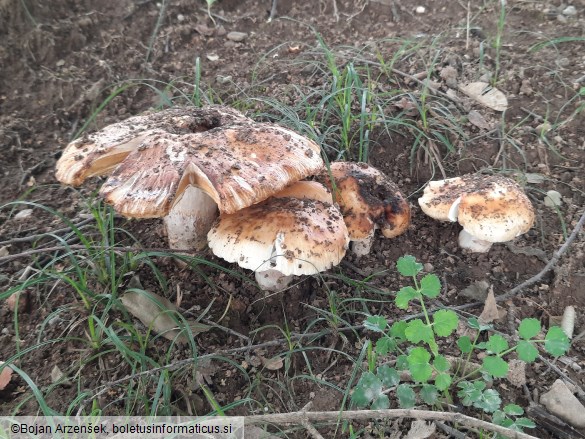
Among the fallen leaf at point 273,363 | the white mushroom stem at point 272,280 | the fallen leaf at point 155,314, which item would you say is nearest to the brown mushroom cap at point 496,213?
the white mushroom stem at point 272,280

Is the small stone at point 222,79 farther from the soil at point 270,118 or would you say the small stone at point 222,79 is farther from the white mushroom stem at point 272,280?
the white mushroom stem at point 272,280

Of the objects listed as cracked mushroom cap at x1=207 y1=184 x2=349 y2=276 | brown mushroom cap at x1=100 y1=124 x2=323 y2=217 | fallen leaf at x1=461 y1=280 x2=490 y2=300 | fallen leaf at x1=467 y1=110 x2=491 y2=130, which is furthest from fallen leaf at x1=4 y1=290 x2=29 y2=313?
fallen leaf at x1=467 y1=110 x2=491 y2=130

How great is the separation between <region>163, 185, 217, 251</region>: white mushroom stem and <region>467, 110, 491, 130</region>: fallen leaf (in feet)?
7.56

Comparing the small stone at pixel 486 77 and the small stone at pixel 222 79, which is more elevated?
the small stone at pixel 222 79

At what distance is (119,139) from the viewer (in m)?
2.51

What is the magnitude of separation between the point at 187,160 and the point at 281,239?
625 mm

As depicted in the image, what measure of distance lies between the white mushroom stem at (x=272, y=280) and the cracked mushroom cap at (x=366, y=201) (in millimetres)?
490

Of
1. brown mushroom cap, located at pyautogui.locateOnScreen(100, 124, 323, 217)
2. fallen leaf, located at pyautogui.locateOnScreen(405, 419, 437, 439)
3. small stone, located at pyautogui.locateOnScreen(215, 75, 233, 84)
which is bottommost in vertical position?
fallen leaf, located at pyautogui.locateOnScreen(405, 419, 437, 439)

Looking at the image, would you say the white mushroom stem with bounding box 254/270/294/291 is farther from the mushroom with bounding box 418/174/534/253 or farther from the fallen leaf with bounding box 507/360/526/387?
the fallen leaf with bounding box 507/360/526/387

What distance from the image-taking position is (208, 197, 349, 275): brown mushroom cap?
2.47 meters

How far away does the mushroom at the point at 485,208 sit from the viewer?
2.85m

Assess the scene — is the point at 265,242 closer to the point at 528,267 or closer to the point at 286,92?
the point at 528,267

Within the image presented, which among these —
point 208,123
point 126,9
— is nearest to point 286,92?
Answer: point 208,123

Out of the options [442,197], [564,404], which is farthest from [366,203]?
[564,404]
